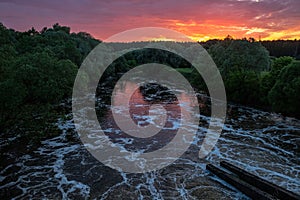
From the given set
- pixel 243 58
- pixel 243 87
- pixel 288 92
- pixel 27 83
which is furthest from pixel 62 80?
pixel 243 58

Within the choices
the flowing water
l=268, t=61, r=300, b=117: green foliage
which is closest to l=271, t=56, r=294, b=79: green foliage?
l=268, t=61, r=300, b=117: green foliage

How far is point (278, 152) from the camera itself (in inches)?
789

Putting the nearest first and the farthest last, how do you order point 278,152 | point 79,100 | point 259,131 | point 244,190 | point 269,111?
point 244,190
point 278,152
point 259,131
point 269,111
point 79,100

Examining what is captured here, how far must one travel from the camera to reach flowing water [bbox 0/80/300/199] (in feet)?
45.0

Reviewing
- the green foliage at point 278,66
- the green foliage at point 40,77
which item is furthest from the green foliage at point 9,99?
the green foliage at point 278,66

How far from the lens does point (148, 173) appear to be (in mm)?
16172

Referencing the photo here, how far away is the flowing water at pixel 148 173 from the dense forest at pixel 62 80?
266 cm

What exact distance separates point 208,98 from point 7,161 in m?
34.9

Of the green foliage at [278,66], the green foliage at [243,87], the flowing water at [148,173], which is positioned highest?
the green foliage at [278,66]

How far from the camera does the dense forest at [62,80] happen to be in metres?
17.9

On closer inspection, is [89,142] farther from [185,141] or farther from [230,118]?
[230,118]

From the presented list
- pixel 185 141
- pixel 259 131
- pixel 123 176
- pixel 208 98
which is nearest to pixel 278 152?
pixel 259 131

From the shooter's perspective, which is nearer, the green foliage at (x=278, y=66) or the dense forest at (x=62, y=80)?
the dense forest at (x=62, y=80)

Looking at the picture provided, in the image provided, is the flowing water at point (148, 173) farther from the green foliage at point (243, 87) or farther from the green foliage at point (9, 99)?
the green foliage at point (243, 87)
